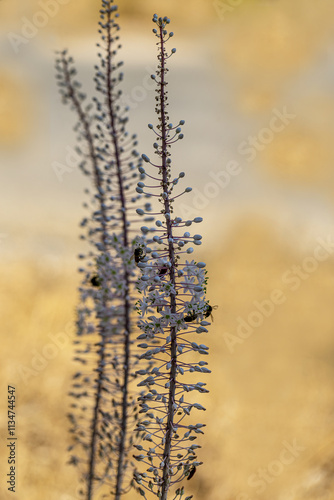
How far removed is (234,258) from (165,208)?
592cm

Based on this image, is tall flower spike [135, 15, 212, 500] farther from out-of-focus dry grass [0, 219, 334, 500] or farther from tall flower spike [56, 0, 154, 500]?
out-of-focus dry grass [0, 219, 334, 500]

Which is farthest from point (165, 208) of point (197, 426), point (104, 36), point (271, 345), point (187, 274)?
point (271, 345)

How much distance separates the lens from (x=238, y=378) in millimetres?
6680

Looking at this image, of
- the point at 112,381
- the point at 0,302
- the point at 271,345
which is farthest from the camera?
the point at 0,302

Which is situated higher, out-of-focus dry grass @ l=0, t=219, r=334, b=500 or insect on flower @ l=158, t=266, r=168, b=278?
out-of-focus dry grass @ l=0, t=219, r=334, b=500

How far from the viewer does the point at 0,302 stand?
7.99 m

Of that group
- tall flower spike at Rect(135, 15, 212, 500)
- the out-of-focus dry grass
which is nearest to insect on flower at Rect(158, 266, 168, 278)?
tall flower spike at Rect(135, 15, 212, 500)

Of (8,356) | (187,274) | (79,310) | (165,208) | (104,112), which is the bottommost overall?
(187,274)

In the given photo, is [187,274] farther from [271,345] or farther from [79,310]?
[271,345]

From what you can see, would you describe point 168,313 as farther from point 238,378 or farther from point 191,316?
point 238,378

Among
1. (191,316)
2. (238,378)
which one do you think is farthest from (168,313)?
(238,378)

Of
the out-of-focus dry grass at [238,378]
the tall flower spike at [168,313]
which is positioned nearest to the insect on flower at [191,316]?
the tall flower spike at [168,313]

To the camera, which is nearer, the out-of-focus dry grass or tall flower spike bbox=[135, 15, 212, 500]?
tall flower spike bbox=[135, 15, 212, 500]

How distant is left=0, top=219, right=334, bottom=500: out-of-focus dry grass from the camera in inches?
222
